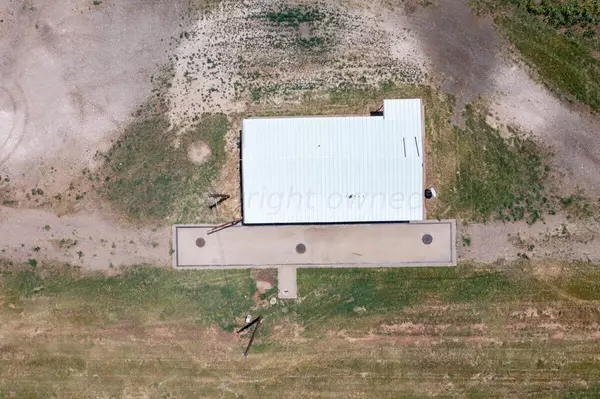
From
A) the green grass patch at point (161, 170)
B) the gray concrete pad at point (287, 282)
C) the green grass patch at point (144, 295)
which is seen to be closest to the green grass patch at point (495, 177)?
the gray concrete pad at point (287, 282)

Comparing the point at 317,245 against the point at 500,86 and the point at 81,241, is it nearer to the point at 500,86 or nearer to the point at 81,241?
the point at 81,241

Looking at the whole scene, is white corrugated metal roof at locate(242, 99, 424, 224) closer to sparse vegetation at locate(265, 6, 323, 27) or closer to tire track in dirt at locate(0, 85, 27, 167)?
sparse vegetation at locate(265, 6, 323, 27)

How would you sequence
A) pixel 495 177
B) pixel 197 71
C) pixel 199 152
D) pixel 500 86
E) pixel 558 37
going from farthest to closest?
1. pixel 558 37
2. pixel 197 71
3. pixel 500 86
4. pixel 199 152
5. pixel 495 177

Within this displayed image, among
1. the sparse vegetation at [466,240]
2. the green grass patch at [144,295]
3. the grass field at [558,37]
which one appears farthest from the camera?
the grass field at [558,37]

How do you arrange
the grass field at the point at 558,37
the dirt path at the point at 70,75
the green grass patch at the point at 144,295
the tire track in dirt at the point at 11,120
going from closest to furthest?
the green grass patch at the point at 144,295, the grass field at the point at 558,37, the dirt path at the point at 70,75, the tire track in dirt at the point at 11,120

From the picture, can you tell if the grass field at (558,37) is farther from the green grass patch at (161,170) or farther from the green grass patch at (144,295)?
the green grass patch at (144,295)

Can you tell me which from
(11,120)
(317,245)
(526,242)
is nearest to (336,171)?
(317,245)

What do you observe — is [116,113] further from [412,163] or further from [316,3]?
[412,163]
